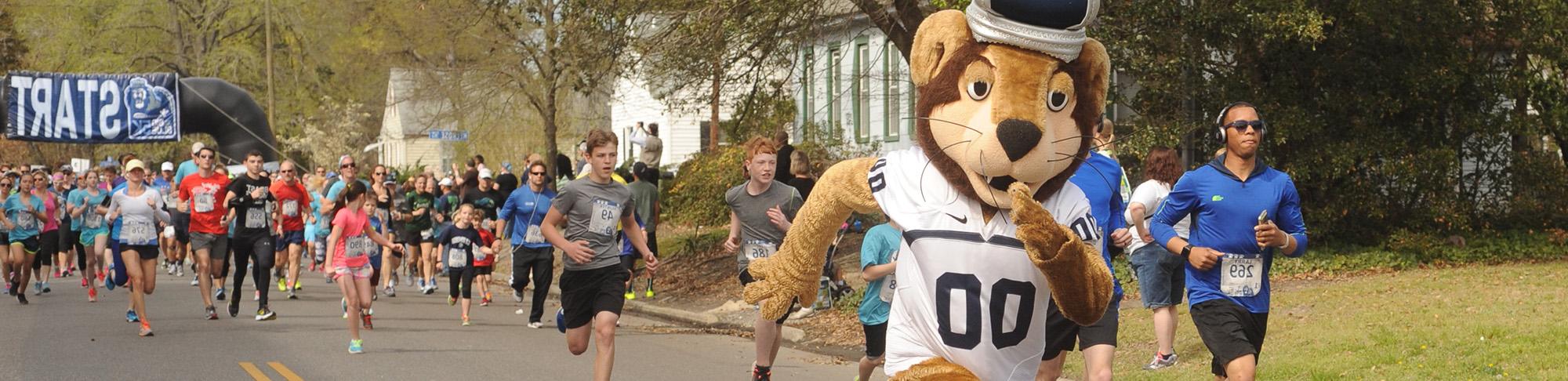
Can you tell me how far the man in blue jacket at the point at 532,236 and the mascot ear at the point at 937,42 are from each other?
7.37m

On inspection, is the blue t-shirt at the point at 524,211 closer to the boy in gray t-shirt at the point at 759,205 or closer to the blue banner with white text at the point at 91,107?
the boy in gray t-shirt at the point at 759,205

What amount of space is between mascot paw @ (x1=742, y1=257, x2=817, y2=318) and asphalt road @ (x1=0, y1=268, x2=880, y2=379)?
499 cm

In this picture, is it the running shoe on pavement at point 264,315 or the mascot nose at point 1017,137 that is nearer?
the mascot nose at point 1017,137

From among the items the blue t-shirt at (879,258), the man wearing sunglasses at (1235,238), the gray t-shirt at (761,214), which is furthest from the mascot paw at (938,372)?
the gray t-shirt at (761,214)

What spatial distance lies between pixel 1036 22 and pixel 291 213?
13.3m

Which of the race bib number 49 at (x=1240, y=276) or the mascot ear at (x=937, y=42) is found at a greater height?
the mascot ear at (x=937, y=42)

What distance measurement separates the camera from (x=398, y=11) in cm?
3247

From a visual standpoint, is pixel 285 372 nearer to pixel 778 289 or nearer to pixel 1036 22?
pixel 778 289

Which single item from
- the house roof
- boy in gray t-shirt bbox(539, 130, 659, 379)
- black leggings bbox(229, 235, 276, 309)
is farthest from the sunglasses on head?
the house roof

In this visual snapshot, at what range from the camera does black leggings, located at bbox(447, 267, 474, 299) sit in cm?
1460

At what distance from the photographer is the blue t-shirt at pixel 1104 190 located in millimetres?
6934

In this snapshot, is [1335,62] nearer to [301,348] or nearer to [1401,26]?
[1401,26]

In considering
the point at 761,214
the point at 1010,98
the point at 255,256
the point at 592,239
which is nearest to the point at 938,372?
the point at 1010,98

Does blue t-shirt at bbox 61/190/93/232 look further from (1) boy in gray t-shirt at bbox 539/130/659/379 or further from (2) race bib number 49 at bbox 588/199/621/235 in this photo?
(2) race bib number 49 at bbox 588/199/621/235
